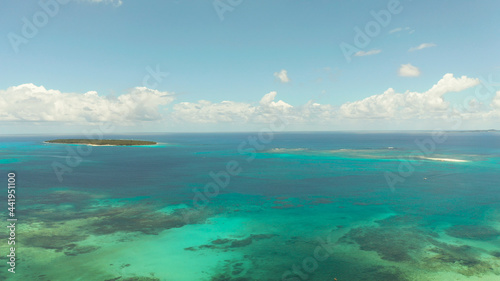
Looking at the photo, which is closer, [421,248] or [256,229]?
[421,248]

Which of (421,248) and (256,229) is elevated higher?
(421,248)

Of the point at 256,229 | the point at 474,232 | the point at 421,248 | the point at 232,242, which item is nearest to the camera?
the point at 421,248

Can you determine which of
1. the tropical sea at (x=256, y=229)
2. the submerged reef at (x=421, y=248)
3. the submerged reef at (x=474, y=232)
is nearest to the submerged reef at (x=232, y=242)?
the tropical sea at (x=256, y=229)

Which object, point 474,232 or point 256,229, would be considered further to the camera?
point 256,229

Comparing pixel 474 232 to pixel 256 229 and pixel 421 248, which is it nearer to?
pixel 421 248

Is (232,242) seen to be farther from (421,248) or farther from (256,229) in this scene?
(421,248)

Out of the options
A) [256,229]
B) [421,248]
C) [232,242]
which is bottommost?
[232,242]

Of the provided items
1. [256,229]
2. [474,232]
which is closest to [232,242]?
[256,229]

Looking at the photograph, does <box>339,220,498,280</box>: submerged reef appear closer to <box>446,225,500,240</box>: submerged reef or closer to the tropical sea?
<box>446,225,500,240</box>: submerged reef

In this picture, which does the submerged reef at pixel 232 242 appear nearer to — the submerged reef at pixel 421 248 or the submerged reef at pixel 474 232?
the submerged reef at pixel 421 248

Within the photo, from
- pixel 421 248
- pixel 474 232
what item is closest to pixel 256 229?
pixel 421 248

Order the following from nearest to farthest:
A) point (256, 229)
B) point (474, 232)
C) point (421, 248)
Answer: point (421, 248) < point (474, 232) < point (256, 229)

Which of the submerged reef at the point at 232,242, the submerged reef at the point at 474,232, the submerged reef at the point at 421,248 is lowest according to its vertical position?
the submerged reef at the point at 232,242
